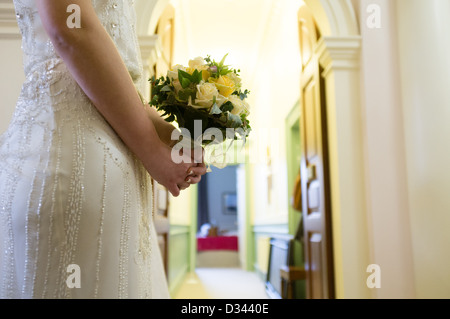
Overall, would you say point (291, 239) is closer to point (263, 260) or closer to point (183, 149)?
point (263, 260)

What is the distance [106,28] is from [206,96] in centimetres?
29

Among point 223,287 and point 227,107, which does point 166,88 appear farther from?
point 223,287

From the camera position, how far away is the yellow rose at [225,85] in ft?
3.62

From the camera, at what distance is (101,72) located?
0.91 meters

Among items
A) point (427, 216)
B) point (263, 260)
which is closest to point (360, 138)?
point (427, 216)

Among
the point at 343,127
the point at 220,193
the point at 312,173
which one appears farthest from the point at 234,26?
the point at 220,193

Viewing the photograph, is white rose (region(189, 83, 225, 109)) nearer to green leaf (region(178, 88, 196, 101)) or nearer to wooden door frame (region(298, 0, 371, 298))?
green leaf (region(178, 88, 196, 101))

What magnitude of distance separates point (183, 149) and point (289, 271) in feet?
12.2

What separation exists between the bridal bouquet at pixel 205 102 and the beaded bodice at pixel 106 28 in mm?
102

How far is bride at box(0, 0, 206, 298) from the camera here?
833 mm

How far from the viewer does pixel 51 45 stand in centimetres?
97

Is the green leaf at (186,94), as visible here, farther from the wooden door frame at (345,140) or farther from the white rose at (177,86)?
the wooden door frame at (345,140)

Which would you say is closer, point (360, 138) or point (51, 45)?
point (51, 45)
